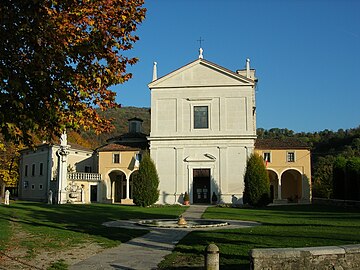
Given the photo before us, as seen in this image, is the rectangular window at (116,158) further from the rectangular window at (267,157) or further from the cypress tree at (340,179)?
the cypress tree at (340,179)

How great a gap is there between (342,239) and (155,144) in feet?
108

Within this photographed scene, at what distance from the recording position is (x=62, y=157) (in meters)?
41.9

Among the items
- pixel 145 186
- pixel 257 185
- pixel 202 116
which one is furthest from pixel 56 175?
pixel 257 185

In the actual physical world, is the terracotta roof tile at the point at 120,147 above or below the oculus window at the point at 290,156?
above

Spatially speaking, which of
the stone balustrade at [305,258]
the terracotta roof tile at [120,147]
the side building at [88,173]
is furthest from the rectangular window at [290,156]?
the stone balustrade at [305,258]

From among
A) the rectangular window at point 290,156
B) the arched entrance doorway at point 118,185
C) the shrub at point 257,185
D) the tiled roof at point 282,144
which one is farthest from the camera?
the arched entrance doorway at point 118,185

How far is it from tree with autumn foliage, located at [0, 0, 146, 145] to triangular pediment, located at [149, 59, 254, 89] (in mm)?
36300

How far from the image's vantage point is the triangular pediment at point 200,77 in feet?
148

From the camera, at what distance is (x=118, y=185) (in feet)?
173

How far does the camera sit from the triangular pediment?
4503 centimetres

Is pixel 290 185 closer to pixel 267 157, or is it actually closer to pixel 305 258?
pixel 267 157

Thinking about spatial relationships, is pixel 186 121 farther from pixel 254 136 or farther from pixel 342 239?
pixel 342 239

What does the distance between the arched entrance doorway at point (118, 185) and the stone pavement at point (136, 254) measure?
37.1 m

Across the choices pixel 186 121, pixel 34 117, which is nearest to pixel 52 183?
pixel 186 121
